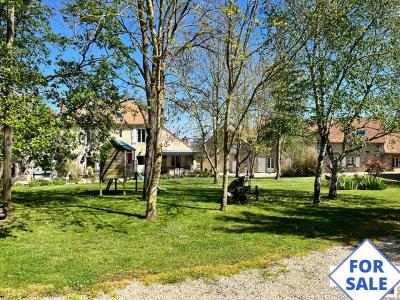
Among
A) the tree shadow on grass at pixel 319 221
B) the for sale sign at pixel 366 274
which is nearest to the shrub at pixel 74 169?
the tree shadow on grass at pixel 319 221

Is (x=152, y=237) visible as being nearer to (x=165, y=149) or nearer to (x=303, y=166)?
(x=303, y=166)

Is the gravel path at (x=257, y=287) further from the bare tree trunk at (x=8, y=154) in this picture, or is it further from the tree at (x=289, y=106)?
the tree at (x=289, y=106)

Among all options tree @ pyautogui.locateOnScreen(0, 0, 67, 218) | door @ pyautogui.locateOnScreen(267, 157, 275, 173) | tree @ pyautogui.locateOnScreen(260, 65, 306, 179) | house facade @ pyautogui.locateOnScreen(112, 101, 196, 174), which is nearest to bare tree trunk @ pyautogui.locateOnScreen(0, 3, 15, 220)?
tree @ pyautogui.locateOnScreen(0, 0, 67, 218)

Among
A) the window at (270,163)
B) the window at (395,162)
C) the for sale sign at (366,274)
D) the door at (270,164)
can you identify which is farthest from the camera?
the window at (395,162)

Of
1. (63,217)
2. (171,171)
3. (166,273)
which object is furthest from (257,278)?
(171,171)

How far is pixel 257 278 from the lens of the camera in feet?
25.6

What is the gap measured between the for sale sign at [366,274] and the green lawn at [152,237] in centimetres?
339

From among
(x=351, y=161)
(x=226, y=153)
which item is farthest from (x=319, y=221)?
(x=351, y=161)

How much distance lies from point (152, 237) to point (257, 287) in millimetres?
4410

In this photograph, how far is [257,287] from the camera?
24.1ft

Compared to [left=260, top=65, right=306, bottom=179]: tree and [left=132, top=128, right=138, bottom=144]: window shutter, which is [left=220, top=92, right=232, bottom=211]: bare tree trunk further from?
[left=132, top=128, right=138, bottom=144]: window shutter

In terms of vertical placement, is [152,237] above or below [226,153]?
below

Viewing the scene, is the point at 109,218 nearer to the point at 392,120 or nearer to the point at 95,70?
the point at 95,70

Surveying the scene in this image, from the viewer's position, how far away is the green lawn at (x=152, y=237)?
799cm
